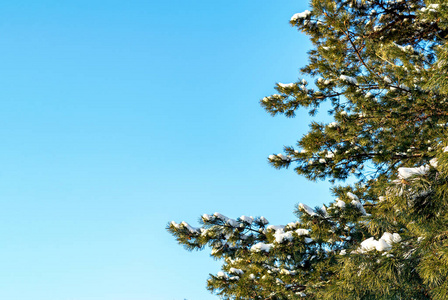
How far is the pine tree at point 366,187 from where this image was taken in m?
3.71

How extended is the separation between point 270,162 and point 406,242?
14.3ft

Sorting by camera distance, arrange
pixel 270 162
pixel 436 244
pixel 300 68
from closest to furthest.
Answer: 1. pixel 436 244
2. pixel 270 162
3. pixel 300 68

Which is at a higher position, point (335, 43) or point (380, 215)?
point (335, 43)

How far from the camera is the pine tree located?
12.2 ft

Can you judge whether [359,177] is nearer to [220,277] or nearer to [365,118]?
[365,118]

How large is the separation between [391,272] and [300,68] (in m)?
7.81

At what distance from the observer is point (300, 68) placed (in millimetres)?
10547

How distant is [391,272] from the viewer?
3680mm

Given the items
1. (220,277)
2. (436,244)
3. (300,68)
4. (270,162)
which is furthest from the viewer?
(300,68)

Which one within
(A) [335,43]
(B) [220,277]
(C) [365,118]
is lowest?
(B) [220,277]

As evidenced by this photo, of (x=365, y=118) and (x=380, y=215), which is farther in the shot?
(x=365, y=118)

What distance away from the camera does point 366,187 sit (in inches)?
299

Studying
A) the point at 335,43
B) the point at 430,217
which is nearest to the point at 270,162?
the point at 335,43

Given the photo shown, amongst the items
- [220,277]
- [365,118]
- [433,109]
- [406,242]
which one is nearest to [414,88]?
[433,109]
